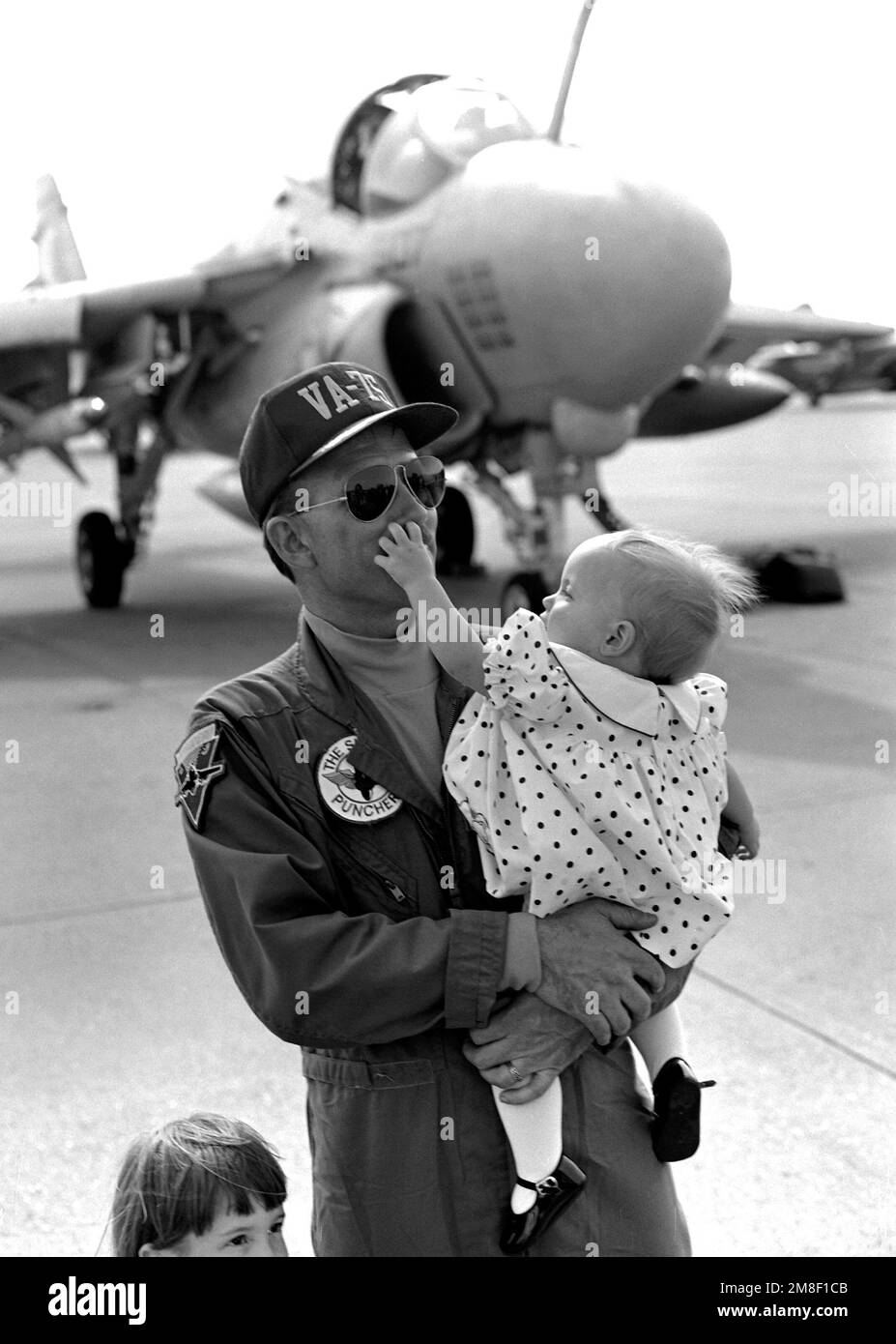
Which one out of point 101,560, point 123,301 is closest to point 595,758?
point 123,301

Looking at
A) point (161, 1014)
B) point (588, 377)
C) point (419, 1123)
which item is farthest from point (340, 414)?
point (588, 377)

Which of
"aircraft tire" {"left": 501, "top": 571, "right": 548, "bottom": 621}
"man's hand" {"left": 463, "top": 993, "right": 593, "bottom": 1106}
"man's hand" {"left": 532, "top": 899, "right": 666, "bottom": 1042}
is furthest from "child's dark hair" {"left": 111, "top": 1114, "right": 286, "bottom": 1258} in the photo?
"aircraft tire" {"left": 501, "top": 571, "right": 548, "bottom": 621}

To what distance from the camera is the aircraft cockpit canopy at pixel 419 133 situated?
26.6 feet

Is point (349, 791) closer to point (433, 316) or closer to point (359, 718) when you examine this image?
point (359, 718)

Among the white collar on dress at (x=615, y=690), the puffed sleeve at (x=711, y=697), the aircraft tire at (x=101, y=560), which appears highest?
the white collar on dress at (x=615, y=690)

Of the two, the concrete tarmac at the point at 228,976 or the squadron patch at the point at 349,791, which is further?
the concrete tarmac at the point at 228,976

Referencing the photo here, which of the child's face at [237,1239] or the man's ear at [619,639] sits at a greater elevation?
the man's ear at [619,639]

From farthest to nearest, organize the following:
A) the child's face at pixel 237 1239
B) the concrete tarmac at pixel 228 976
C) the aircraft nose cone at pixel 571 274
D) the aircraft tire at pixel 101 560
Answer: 1. the aircraft tire at pixel 101 560
2. the aircraft nose cone at pixel 571 274
3. the concrete tarmac at pixel 228 976
4. the child's face at pixel 237 1239

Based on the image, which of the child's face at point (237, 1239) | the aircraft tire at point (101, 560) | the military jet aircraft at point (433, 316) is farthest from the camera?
the aircraft tire at point (101, 560)

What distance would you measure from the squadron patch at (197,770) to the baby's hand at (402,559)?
281 mm

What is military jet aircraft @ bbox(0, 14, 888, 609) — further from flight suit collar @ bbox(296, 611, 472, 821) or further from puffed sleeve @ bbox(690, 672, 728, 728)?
flight suit collar @ bbox(296, 611, 472, 821)

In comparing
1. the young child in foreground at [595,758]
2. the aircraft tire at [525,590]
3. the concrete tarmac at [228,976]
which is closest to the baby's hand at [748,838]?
the young child in foreground at [595,758]

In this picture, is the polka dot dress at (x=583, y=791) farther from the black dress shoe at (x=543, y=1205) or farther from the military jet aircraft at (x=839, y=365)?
the military jet aircraft at (x=839, y=365)
